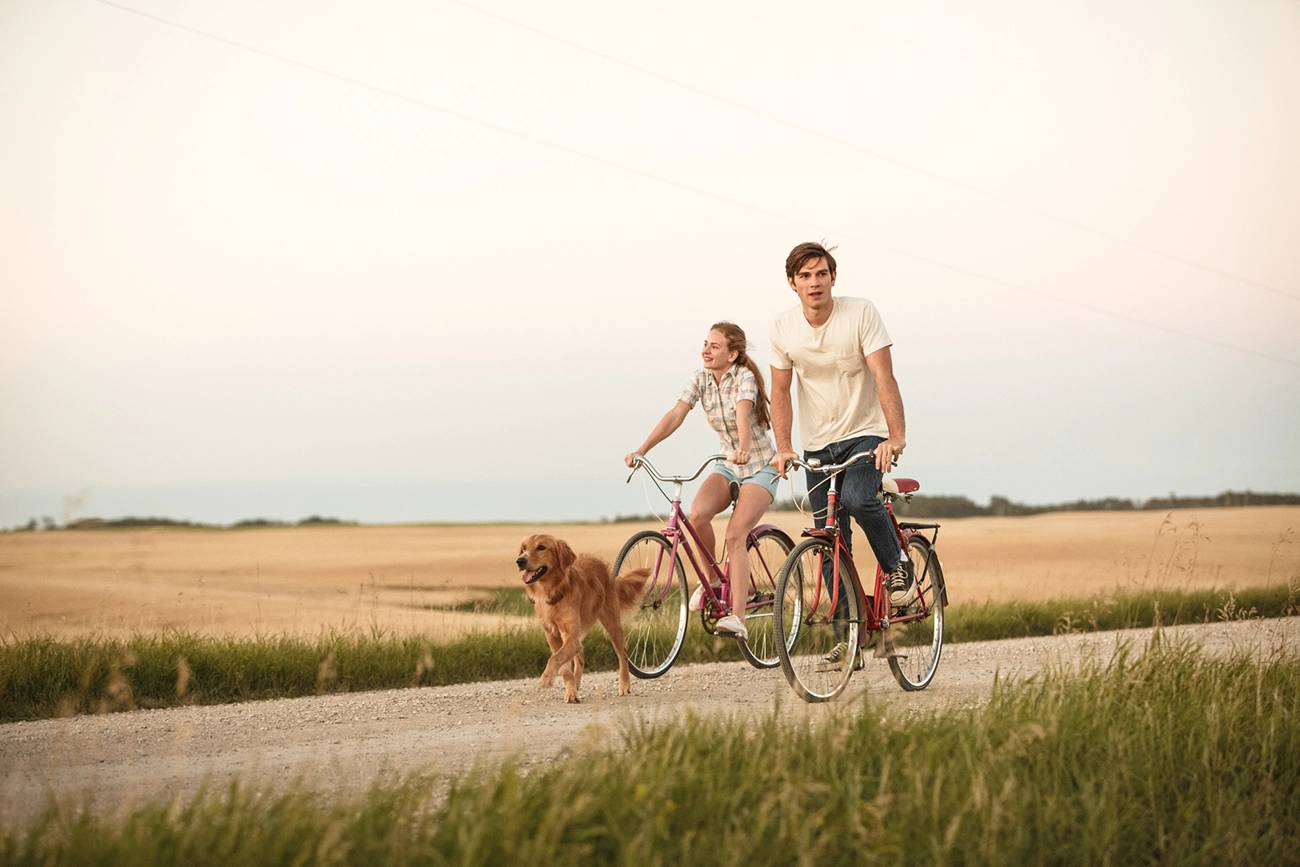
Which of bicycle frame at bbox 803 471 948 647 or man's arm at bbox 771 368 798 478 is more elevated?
man's arm at bbox 771 368 798 478

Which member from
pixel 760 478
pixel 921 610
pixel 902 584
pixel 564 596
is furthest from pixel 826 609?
pixel 564 596

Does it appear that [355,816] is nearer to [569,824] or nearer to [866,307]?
[569,824]

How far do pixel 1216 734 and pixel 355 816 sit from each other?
413 cm

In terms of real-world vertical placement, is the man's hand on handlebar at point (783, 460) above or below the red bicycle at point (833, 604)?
above

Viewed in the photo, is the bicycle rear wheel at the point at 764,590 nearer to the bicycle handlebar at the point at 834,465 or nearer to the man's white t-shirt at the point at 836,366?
the bicycle handlebar at the point at 834,465

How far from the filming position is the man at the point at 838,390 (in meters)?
7.68

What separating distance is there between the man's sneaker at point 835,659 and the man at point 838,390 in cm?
65

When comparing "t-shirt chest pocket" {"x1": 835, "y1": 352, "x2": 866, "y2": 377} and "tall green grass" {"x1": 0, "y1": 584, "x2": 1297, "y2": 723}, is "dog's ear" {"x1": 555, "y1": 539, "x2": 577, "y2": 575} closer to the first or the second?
"tall green grass" {"x1": 0, "y1": 584, "x2": 1297, "y2": 723}

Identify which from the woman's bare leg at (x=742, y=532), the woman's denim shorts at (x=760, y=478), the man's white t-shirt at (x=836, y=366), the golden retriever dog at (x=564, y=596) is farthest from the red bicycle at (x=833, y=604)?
the golden retriever dog at (x=564, y=596)

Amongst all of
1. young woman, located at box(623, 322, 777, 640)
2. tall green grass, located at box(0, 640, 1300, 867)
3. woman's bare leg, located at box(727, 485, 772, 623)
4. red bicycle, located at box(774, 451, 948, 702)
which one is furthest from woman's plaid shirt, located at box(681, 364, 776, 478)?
tall green grass, located at box(0, 640, 1300, 867)

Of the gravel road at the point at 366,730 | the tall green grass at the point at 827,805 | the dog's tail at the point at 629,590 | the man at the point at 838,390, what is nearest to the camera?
the tall green grass at the point at 827,805

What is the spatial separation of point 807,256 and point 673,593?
3013 mm

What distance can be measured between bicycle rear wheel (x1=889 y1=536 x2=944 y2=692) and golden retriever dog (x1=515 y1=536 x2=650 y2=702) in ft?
6.90

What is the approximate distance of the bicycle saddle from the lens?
780 cm
